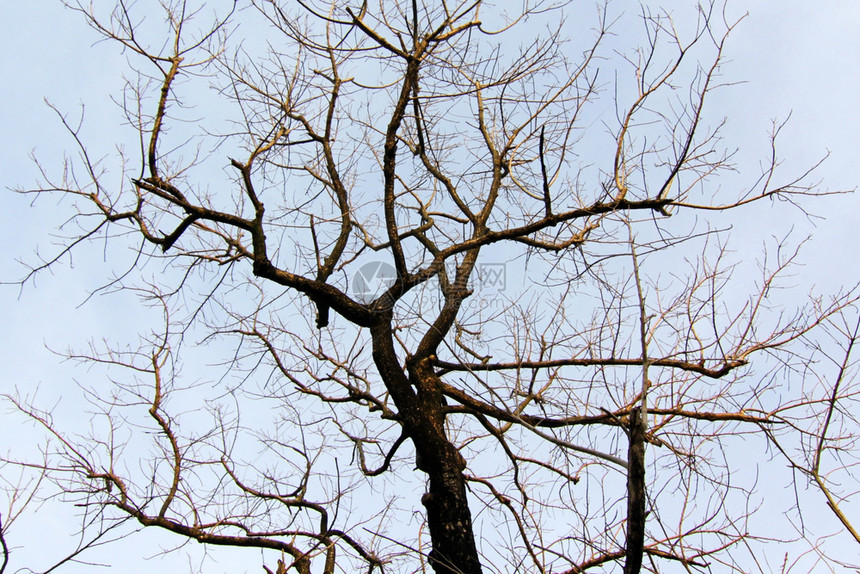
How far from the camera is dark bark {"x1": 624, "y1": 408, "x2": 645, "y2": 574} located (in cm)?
195

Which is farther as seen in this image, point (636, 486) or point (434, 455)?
point (434, 455)

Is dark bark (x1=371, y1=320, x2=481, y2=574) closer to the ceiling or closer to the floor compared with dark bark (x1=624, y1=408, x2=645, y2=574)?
closer to the ceiling

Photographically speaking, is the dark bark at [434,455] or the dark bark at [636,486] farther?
the dark bark at [434,455]

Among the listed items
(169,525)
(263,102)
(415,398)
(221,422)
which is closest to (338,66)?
(263,102)

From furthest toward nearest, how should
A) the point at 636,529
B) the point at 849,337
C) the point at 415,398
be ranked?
the point at 415,398 < the point at 849,337 < the point at 636,529

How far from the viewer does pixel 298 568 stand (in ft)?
13.9

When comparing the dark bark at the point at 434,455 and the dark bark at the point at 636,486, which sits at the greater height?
the dark bark at the point at 434,455

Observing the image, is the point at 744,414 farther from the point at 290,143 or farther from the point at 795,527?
the point at 290,143

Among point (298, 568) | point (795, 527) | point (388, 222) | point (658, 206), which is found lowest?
point (795, 527)

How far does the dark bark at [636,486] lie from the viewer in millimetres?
1952

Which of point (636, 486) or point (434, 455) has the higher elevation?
point (434, 455)

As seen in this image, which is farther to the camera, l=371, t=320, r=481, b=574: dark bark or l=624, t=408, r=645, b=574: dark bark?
l=371, t=320, r=481, b=574: dark bark

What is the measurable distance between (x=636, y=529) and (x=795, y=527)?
2.93ft

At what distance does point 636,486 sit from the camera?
197cm
